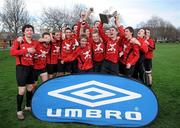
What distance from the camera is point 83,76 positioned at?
22.4 ft

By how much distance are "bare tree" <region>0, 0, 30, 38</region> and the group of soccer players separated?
35432mm

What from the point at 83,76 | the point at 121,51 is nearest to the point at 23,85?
the point at 83,76

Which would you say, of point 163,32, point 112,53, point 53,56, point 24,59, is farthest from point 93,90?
point 163,32

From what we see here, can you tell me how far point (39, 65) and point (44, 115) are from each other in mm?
1657

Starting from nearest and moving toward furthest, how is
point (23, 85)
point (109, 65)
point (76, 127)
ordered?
point (76, 127) < point (23, 85) < point (109, 65)

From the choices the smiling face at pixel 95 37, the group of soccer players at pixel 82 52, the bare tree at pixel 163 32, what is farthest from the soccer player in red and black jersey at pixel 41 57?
the bare tree at pixel 163 32

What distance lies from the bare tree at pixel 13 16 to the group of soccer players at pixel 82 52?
1395 inches

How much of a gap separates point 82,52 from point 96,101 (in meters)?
1.43

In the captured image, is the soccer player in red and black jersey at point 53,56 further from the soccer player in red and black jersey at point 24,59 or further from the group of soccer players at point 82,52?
the soccer player in red and black jersey at point 24,59

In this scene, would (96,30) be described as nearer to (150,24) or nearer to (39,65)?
(39,65)

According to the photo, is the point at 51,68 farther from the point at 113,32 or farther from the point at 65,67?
the point at 113,32

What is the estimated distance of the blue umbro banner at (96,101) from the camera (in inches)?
258

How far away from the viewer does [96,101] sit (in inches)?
265

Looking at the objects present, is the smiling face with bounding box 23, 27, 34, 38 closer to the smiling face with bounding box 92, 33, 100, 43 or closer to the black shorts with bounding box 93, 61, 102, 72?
the smiling face with bounding box 92, 33, 100, 43
